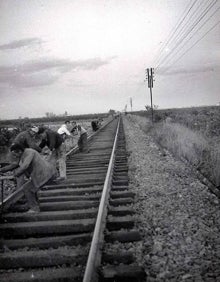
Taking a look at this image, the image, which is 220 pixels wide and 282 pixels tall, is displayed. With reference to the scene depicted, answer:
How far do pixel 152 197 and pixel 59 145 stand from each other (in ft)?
9.16

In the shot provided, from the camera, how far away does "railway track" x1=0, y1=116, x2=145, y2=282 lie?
3318 mm

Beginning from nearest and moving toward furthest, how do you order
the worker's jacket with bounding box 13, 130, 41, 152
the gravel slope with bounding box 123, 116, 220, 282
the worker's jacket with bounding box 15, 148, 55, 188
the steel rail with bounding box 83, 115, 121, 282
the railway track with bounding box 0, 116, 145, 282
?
1. the steel rail with bounding box 83, 115, 121, 282
2. the railway track with bounding box 0, 116, 145, 282
3. the gravel slope with bounding box 123, 116, 220, 282
4. the worker's jacket with bounding box 15, 148, 55, 188
5. the worker's jacket with bounding box 13, 130, 41, 152

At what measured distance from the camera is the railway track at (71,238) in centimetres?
332

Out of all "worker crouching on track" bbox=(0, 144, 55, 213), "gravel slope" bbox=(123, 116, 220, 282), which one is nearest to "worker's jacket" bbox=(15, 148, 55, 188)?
"worker crouching on track" bbox=(0, 144, 55, 213)

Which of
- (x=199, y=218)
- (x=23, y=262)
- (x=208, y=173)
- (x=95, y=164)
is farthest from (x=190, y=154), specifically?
(x=23, y=262)

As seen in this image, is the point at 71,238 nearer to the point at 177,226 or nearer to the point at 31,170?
the point at 177,226

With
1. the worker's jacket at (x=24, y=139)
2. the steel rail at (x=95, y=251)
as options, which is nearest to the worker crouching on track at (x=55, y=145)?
the worker's jacket at (x=24, y=139)

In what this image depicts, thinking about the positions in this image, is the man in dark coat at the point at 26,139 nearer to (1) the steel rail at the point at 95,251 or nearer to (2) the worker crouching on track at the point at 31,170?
(2) the worker crouching on track at the point at 31,170

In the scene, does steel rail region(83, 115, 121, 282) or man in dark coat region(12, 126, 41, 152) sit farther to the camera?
man in dark coat region(12, 126, 41, 152)

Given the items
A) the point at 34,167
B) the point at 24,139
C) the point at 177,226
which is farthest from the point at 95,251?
the point at 24,139

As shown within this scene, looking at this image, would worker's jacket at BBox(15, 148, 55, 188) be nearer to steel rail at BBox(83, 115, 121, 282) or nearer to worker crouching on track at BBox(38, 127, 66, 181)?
steel rail at BBox(83, 115, 121, 282)

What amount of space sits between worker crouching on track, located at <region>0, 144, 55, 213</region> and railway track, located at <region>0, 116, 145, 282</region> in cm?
28

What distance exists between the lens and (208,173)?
317 inches

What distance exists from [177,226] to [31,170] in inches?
106
